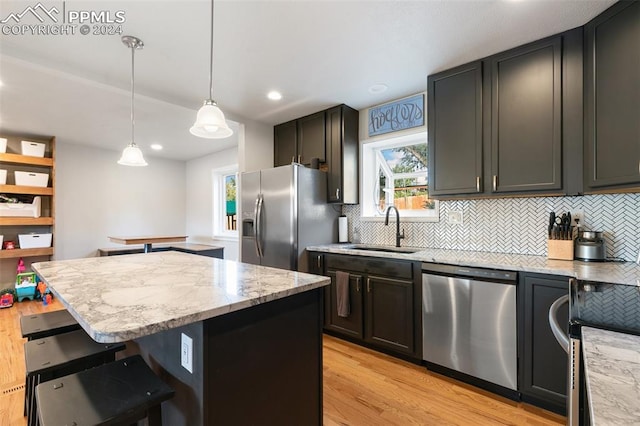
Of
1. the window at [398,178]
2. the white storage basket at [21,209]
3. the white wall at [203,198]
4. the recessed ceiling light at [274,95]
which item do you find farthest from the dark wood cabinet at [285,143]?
the white storage basket at [21,209]

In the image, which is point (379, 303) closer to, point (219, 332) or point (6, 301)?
point (219, 332)

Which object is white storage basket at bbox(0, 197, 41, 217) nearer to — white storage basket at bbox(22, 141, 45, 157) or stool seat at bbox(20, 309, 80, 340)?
white storage basket at bbox(22, 141, 45, 157)

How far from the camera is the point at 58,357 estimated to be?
53.7 inches

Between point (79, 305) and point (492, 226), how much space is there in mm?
2837

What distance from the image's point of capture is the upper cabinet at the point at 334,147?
333 cm

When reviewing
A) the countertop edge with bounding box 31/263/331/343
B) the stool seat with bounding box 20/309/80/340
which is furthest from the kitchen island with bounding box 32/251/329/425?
the stool seat with bounding box 20/309/80/340

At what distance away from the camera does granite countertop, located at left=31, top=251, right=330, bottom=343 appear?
0.90 m

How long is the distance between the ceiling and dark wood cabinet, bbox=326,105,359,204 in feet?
0.53

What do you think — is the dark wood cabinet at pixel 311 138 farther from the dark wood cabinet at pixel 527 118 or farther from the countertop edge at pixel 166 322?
the countertop edge at pixel 166 322

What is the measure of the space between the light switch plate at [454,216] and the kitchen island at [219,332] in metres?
1.85

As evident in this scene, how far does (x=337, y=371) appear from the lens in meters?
2.37

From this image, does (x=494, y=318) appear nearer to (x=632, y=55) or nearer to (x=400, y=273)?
(x=400, y=273)

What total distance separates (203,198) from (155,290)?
5147mm

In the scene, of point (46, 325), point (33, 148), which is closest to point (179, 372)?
point (46, 325)
